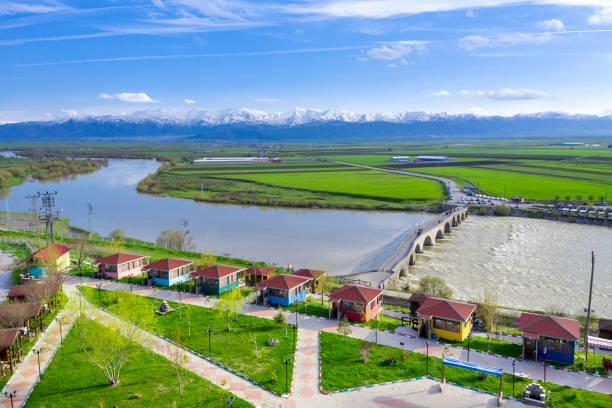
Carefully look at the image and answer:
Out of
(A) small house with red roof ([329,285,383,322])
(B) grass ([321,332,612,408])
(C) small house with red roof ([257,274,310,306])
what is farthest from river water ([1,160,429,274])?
(B) grass ([321,332,612,408])

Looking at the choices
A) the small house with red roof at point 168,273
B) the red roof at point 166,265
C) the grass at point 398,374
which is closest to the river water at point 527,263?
the grass at point 398,374

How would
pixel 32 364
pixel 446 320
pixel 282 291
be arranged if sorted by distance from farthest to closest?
pixel 282 291, pixel 446 320, pixel 32 364

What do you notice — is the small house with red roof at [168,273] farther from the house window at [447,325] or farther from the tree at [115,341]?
the house window at [447,325]

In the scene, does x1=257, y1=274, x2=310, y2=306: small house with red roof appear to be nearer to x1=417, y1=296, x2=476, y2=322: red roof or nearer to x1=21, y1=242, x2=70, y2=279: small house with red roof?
x1=417, y1=296, x2=476, y2=322: red roof

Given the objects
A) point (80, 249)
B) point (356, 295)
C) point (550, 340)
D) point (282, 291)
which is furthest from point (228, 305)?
point (80, 249)

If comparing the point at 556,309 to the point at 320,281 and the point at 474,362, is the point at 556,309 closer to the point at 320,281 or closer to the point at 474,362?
the point at 474,362

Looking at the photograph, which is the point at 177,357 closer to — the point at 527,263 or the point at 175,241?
the point at 175,241

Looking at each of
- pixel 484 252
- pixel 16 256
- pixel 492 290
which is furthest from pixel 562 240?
pixel 16 256
